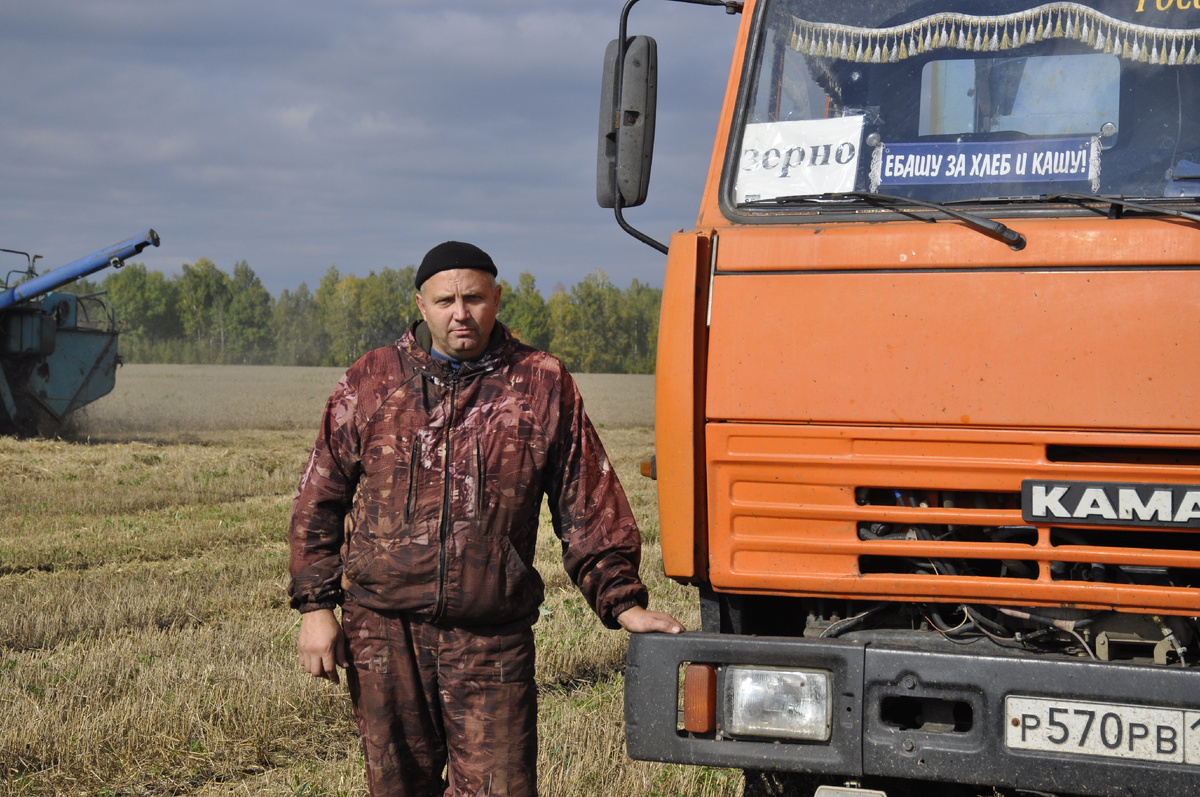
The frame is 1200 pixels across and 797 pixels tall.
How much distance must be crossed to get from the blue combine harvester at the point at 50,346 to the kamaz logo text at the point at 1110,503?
15.5 metres

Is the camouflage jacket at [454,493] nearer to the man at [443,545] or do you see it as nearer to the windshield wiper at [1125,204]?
the man at [443,545]

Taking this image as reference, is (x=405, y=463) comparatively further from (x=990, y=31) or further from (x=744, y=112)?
(x=990, y=31)

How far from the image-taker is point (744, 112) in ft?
11.2

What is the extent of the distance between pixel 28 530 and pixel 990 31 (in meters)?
8.58

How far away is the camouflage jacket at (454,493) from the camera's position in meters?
2.87

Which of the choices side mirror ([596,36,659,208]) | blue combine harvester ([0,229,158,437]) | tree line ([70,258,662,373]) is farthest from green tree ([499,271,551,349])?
side mirror ([596,36,659,208])

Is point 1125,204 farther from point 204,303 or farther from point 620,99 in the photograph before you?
point 204,303

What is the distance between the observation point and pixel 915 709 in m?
3.01

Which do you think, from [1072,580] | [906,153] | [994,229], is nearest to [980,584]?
[1072,580]

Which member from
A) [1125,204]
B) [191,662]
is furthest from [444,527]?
[191,662]

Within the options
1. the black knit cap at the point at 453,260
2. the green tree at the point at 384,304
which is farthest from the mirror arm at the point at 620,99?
the green tree at the point at 384,304

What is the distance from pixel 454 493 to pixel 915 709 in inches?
54.0

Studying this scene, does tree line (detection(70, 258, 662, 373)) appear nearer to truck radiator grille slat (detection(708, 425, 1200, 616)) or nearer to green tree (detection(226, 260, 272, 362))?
green tree (detection(226, 260, 272, 362))

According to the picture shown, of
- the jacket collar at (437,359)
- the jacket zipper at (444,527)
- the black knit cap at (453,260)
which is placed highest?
the black knit cap at (453,260)
